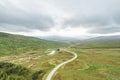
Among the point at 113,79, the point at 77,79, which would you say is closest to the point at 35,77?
the point at 77,79

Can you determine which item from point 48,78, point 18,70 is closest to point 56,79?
point 48,78

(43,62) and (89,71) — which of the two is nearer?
(89,71)

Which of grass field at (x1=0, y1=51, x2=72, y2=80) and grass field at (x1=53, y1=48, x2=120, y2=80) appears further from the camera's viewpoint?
grass field at (x1=0, y1=51, x2=72, y2=80)

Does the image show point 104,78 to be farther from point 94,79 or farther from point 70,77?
point 70,77

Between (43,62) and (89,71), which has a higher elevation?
(89,71)

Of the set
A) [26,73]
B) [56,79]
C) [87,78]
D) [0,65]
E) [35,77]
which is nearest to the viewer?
[56,79]

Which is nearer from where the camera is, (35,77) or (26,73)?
(35,77)

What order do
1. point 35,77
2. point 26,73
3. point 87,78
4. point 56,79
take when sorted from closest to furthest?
point 56,79 → point 87,78 → point 35,77 → point 26,73

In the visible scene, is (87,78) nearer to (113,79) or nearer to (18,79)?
(113,79)

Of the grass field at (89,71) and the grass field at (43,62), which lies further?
the grass field at (43,62)
